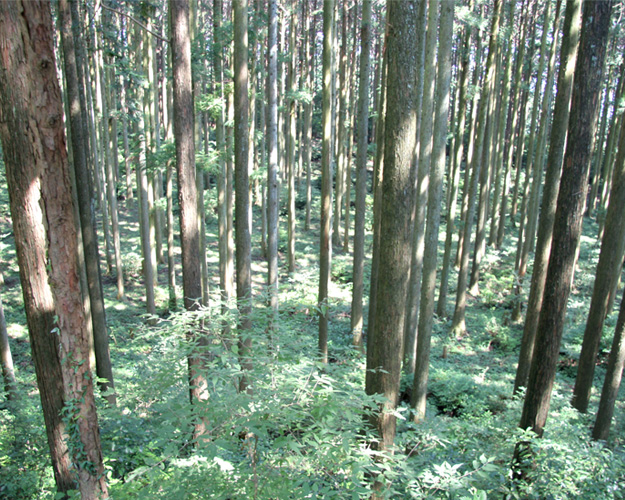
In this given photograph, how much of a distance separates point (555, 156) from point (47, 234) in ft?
24.9

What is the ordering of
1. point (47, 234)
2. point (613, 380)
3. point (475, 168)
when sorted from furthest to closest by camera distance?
point (475, 168) < point (613, 380) < point (47, 234)

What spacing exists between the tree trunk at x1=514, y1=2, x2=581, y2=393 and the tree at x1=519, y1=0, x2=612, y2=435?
1431mm

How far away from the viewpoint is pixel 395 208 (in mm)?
4367

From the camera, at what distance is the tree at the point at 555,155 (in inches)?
260

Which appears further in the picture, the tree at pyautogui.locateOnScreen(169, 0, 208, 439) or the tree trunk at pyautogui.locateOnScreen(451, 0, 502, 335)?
the tree trunk at pyautogui.locateOnScreen(451, 0, 502, 335)

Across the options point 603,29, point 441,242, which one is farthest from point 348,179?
point 603,29

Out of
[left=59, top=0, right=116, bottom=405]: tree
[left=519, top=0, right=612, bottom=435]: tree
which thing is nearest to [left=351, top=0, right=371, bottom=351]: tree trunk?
[left=519, top=0, right=612, bottom=435]: tree

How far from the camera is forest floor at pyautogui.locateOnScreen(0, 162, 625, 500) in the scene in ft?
11.8

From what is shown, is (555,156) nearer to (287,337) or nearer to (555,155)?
(555,155)

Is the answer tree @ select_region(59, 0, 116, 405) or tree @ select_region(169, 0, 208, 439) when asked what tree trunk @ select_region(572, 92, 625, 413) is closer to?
tree @ select_region(169, 0, 208, 439)

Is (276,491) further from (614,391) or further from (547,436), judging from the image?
(614,391)

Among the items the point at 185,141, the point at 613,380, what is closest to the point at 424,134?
the point at 185,141

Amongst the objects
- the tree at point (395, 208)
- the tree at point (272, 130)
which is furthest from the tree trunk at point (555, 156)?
the tree at point (272, 130)

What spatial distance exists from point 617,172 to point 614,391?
4399 millimetres
